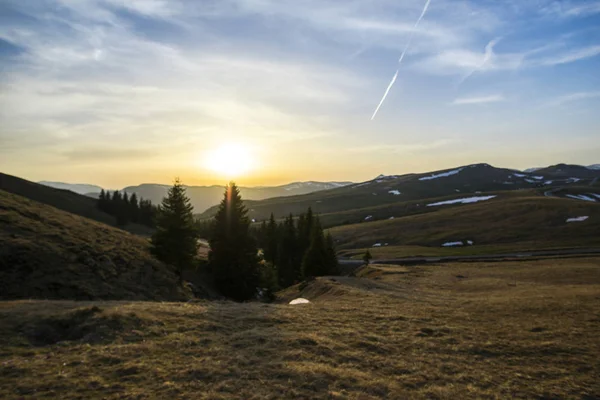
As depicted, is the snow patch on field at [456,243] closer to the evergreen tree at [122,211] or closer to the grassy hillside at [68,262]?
the grassy hillside at [68,262]

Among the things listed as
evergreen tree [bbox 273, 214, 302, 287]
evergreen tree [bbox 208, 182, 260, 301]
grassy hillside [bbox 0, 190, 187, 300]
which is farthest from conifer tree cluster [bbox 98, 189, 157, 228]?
grassy hillside [bbox 0, 190, 187, 300]

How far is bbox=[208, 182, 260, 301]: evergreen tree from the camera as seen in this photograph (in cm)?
4240

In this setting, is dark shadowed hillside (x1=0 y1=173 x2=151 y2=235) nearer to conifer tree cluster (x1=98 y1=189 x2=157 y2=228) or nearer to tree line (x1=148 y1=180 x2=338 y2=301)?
conifer tree cluster (x1=98 y1=189 x2=157 y2=228)

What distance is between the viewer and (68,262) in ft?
88.6

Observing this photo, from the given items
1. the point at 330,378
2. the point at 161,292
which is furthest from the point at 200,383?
the point at 161,292

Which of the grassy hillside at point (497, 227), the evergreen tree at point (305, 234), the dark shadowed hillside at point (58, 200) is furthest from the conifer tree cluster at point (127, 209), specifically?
the grassy hillside at point (497, 227)

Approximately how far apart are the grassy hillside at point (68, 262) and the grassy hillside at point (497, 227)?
91162 mm

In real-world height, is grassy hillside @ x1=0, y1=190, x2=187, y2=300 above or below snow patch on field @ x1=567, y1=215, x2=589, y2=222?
above

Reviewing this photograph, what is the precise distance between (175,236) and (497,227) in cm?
11594

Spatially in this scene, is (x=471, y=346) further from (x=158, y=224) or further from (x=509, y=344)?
(x=158, y=224)

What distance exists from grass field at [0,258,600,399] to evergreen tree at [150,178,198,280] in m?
17.0

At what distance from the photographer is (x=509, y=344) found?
1622cm

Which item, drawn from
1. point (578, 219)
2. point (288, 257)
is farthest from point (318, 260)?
point (578, 219)

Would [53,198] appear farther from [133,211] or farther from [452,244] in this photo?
[452,244]
